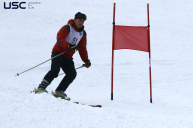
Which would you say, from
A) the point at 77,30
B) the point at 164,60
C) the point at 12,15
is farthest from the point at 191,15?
the point at 77,30

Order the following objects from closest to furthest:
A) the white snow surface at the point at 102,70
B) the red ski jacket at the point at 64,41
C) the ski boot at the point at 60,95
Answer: the white snow surface at the point at 102,70
the red ski jacket at the point at 64,41
the ski boot at the point at 60,95

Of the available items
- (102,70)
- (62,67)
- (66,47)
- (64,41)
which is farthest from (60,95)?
(102,70)

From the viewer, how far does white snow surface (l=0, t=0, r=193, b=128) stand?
4.07m

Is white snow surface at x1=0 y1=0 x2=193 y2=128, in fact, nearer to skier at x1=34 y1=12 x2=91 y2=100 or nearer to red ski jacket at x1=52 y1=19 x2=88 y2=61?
skier at x1=34 y1=12 x2=91 y2=100

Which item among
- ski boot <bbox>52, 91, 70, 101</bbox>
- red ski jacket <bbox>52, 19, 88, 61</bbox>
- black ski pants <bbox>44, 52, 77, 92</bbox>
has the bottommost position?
ski boot <bbox>52, 91, 70, 101</bbox>

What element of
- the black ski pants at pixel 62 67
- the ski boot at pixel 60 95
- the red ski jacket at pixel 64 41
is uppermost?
the red ski jacket at pixel 64 41

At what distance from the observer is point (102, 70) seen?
1115 cm

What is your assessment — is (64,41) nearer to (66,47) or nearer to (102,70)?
(66,47)

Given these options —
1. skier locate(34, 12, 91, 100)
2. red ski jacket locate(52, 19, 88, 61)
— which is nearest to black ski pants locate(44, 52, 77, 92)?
skier locate(34, 12, 91, 100)

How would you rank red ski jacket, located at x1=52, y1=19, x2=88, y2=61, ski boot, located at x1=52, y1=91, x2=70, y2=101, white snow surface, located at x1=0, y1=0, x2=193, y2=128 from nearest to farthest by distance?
white snow surface, located at x1=0, y1=0, x2=193, y2=128 < red ski jacket, located at x1=52, y1=19, x2=88, y2=61 < ski boot, located at x1=52, y1=91, x2=70, y2=101

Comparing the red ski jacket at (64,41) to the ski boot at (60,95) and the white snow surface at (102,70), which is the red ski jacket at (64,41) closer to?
the ski boot at (60,95)

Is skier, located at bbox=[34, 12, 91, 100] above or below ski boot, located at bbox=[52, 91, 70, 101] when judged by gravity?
above

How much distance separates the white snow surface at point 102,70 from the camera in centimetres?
407

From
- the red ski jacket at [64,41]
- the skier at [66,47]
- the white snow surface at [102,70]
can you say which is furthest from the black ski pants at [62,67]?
the white snow surface at [102,70]
